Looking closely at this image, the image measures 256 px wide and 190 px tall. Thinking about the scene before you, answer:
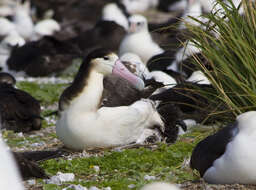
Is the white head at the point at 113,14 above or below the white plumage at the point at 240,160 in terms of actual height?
below

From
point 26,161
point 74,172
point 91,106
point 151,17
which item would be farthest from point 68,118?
point 151,17

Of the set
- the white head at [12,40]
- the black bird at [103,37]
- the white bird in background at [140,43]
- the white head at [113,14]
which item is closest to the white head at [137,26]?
the white bird in background at [140,43]

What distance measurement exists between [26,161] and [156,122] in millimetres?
2440

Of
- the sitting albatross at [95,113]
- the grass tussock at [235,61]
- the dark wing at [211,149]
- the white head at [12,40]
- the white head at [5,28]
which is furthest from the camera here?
the white head at [5,28]

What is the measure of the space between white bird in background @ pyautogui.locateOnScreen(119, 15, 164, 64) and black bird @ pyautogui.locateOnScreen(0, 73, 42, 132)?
4.61 metres

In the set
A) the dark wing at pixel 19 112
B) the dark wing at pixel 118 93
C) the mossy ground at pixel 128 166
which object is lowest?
the dark wing at pixel 19 112

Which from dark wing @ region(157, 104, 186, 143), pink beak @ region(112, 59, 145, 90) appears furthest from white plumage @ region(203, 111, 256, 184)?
dark wing @ region(157, 104, 186, 143)

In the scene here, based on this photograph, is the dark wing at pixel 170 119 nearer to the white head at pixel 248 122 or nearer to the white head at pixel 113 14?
the white head at pixel 248 122

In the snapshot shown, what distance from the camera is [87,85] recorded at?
650 cm

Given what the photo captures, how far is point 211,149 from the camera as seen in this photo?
4785 mm

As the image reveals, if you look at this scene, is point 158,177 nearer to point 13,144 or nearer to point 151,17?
point 13,144

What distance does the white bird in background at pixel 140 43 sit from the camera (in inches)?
506

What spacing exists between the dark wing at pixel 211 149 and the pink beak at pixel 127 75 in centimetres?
179

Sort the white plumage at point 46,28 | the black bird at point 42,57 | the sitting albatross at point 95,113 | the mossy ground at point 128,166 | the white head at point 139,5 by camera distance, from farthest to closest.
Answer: the white head at point 139,5
the white plumage at point 46,28
the black bird at point 42,57
the sitting albatross at point 95,113
the mossy ground at point 128,166
